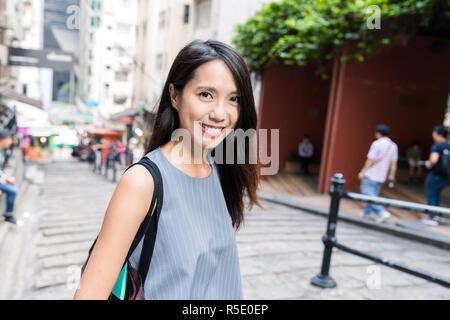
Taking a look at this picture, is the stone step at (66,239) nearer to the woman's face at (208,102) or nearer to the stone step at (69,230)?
the stone step at (69,230)

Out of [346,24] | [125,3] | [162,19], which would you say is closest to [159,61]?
[162,19]

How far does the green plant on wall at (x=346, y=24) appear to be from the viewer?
262 inches

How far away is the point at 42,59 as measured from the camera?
14.6m

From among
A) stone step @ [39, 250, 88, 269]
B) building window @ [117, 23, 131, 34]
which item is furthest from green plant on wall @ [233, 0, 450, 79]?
building window @ [117, 23, 131, 34]

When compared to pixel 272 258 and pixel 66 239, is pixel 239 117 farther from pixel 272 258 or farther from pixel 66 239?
pixel 66 239

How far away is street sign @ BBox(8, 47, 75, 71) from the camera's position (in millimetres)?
14445

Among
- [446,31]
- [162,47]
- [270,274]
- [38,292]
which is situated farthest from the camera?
[162,47]

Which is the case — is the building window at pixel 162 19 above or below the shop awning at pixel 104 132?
above

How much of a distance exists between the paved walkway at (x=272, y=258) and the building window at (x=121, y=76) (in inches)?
1023

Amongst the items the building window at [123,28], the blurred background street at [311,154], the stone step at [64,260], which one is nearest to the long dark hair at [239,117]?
the blurred background street at [311,154]

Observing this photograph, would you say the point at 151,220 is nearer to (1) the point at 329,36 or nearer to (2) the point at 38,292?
(2) the point at 38,292
